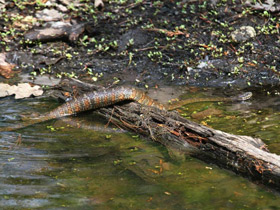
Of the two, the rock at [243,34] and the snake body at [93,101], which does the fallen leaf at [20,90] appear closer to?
the snake body at [93,101]

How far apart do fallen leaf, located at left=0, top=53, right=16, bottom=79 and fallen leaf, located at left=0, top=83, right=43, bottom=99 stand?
4.13ft

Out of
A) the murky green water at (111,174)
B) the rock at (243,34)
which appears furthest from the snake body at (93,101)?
the rock at (243,34)

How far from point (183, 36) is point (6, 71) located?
511 cm

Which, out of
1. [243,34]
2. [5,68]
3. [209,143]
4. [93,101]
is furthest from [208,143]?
[5,68]

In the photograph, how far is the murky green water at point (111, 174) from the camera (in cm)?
482

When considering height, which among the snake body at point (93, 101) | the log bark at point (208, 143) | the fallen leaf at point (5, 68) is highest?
the log bark at point (208, 143)

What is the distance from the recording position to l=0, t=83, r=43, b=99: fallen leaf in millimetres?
9508

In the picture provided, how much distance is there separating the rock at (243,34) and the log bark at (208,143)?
5101 mm

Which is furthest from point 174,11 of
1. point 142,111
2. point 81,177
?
point 81,177

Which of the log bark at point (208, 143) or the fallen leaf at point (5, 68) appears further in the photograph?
the fallen leaf at point (5, 68)

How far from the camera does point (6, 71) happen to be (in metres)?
11.3

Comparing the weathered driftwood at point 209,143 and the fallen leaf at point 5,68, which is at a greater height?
the weathered driftwood at point 209,143

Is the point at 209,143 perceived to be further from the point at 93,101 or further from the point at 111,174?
the point at 93,101

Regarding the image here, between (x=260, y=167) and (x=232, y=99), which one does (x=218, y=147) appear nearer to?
(x=260, y=167)
